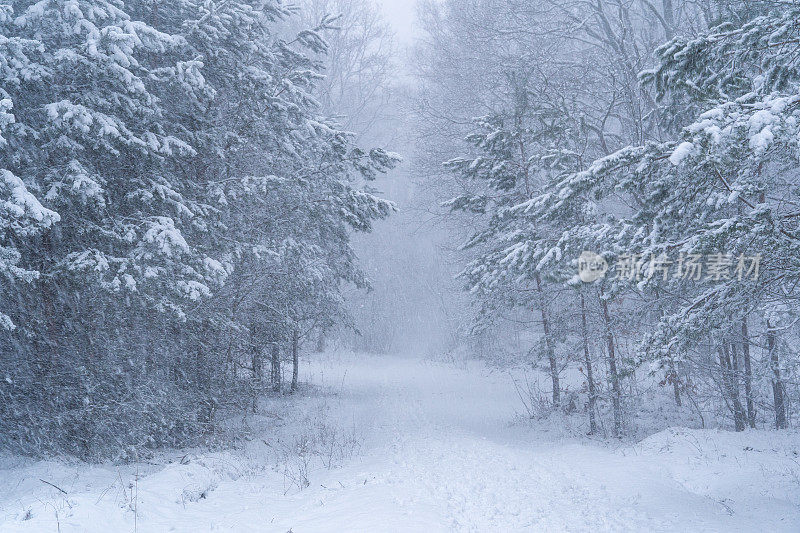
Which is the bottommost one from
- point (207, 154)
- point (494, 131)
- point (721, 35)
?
point (721, 35)

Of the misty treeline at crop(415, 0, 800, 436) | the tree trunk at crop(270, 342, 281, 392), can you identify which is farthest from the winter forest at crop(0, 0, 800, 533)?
the tree trunk at crop(270, 342, 281, 392)

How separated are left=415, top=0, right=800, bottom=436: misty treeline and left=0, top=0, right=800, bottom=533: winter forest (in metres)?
0.05

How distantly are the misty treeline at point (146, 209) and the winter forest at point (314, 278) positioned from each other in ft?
0.17

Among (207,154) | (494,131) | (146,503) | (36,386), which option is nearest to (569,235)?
(494,131)

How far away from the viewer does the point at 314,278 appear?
13.8 metres

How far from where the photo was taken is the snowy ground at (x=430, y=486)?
5.71m

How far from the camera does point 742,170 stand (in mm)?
5172

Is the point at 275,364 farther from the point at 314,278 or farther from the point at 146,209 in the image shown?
the point at 146,209

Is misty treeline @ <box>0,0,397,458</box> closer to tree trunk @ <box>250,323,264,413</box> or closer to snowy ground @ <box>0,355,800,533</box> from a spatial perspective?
tree trunk @ <box>250,323,264,413</box>

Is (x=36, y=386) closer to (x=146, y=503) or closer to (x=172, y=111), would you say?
(x=146, y=503)

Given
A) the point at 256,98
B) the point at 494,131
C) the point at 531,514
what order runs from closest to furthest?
the point at 531,514 < the point at 256,98 < the point at 494,131

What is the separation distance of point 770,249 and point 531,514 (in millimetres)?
3778

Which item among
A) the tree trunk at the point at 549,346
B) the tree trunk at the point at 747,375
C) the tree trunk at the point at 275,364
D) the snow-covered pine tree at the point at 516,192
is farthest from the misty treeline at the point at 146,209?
the tree trunk at the point at 747,375

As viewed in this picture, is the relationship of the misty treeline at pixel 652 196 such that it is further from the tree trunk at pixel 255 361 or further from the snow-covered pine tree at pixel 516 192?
the tree trunk at pixel 255 361
